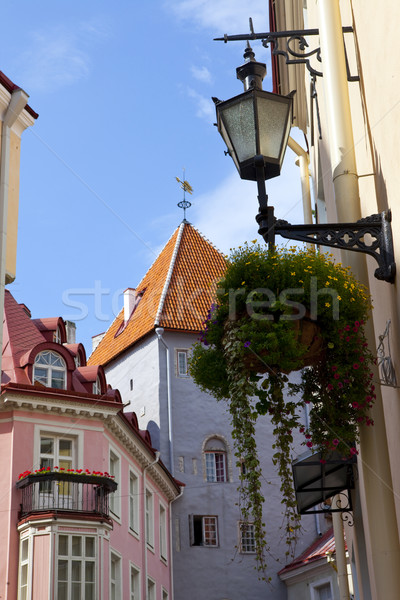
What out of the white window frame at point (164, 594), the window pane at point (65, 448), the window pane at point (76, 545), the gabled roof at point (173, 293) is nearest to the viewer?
the window pane at point (76, 545)

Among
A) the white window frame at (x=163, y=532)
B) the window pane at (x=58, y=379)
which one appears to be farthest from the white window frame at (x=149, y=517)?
A: the window pane at (x=58, y=379)

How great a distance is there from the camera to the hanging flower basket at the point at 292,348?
509 cm

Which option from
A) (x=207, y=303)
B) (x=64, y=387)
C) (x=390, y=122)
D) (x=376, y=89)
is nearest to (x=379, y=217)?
(x=390, y=122)

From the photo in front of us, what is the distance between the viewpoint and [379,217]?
507 cm

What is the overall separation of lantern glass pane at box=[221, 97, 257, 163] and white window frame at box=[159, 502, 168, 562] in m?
28.3

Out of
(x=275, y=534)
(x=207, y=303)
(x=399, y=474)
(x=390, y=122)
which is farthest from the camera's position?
(x=207, y=303)

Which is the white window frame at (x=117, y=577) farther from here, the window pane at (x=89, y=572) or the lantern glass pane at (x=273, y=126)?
the lantern glass pane at (x=273, y=126)

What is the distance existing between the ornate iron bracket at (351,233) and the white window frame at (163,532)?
1125 inches

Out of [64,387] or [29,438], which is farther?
[64,387]

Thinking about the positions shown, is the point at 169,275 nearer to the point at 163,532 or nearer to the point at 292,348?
the point at 163,532

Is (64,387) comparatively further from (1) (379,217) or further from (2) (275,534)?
(1) (379,217)

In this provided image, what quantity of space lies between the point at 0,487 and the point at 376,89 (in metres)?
21.4

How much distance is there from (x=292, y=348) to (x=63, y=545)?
20.6m

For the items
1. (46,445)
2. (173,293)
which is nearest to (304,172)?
(46,445)
